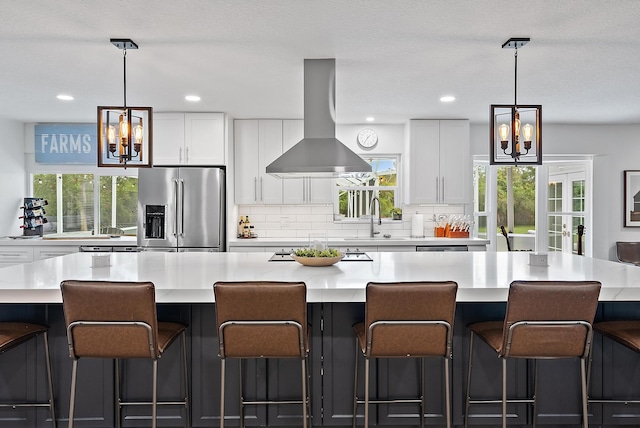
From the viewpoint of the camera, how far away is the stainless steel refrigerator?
520 centimetres

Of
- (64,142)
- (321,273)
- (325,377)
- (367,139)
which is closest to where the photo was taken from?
(325,377)

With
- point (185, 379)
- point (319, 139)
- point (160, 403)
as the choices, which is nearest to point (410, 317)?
point (185, 379)

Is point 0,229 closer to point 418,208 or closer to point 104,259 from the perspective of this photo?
point 104,259

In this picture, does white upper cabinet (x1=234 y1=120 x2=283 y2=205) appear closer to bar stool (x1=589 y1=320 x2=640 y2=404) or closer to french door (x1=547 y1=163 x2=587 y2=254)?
french door (x1=547 y1=163 x2=587 y2=254)

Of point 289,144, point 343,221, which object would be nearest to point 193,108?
point 289,144

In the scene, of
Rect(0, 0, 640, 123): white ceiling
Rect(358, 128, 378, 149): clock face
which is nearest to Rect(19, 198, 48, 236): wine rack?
Rect(0, 0, 640, 123): white ceiling

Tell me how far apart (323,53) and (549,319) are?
2270mm

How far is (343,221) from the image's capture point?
20.0 ft

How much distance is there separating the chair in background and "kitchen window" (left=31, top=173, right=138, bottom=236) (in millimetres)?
6345

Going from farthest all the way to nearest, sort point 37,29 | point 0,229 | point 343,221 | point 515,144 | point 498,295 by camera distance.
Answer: point 343,221, point 0,229, point 515,144, point 37,29, point 498,295

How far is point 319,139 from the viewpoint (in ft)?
11.3

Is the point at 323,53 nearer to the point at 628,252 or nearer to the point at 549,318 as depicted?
the point at 549,318

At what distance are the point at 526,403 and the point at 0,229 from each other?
19.7ft

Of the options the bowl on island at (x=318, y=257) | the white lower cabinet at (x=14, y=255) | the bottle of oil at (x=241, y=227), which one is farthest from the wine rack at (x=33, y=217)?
the bowl on island at (x=318, y=257)
